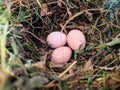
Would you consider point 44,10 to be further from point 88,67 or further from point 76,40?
point 88,67

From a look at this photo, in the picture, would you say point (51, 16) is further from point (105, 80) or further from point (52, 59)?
point (105, 80)

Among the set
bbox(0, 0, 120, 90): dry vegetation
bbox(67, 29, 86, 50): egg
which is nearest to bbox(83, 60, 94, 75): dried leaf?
bbox(0, 0, 120, 90): dry vegetation

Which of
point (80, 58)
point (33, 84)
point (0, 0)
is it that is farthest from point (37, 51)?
point (33, 84)

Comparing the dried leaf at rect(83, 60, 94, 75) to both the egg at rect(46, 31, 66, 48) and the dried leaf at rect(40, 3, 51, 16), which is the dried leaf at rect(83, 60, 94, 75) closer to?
the egg at rect(46, 31, 66, 48)

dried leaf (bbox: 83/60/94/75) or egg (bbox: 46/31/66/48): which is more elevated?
egg (bbox: 46/31/66/48)

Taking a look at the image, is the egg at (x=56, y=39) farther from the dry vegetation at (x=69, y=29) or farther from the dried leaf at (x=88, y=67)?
the dried leaf at (x=88, y=67)

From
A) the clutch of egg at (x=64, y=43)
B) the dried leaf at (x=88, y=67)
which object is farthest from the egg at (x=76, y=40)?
the dried leaf at (x=88, y=67)
